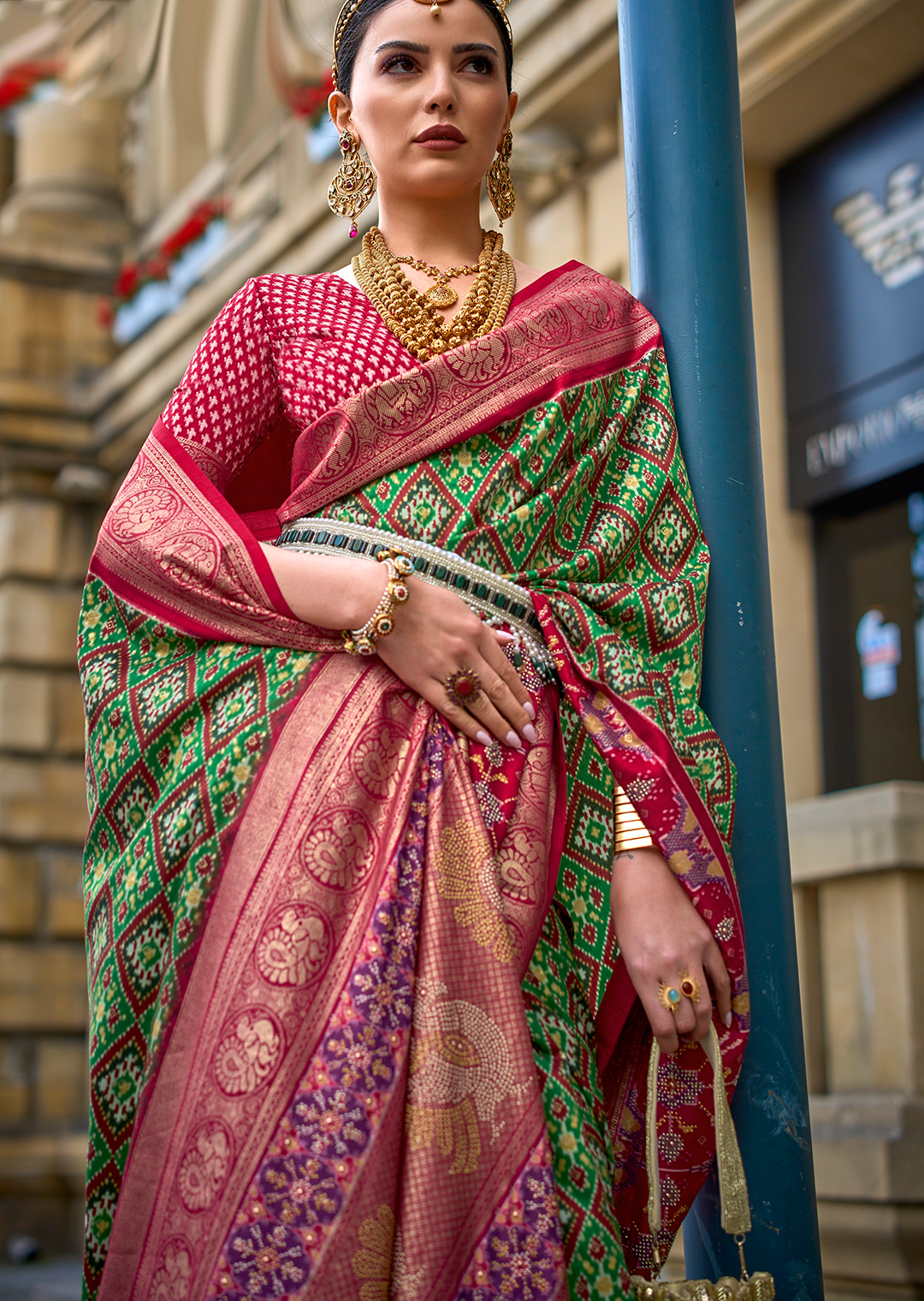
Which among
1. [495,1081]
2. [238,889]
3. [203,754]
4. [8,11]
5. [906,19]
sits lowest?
[495,1081]

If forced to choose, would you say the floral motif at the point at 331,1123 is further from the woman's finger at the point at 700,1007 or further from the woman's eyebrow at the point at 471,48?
the woman's eyebrow at the point at 471,48

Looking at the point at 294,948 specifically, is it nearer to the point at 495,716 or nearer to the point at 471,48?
the point at 495,716

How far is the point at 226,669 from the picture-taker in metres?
1.64

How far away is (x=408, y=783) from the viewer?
5.14ft

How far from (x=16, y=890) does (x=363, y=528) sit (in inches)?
270

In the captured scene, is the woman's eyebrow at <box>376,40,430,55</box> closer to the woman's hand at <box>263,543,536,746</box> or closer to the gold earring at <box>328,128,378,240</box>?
the gold earring at <box>328,128,378,240</box>

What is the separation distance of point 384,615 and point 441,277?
55 centimetres

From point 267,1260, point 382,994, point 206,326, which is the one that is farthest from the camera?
point 206,326

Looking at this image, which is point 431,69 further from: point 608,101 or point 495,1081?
point 608,101

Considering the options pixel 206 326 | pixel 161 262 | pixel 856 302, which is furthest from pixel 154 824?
pixel 161 262

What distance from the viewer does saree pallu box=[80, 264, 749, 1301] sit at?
1394 mm

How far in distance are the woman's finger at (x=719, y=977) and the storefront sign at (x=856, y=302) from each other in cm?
291

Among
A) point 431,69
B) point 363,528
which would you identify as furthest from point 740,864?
point 431,69

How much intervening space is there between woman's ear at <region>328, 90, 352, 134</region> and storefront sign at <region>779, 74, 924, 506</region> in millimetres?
2580
